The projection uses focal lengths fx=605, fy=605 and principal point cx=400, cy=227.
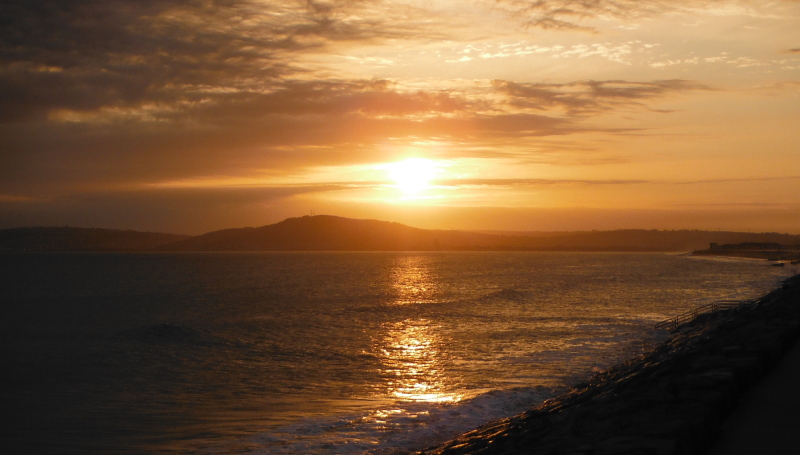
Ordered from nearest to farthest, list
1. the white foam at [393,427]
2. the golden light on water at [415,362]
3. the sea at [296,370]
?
the white foam at [393,427], the sea at [296,370], the golden light on water at [415,362]

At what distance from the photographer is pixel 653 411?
9047 millimetres

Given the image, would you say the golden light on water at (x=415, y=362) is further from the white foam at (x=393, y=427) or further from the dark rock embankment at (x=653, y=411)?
the dark rock embankment at (x=653, y=411)

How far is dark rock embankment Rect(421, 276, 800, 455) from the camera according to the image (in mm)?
7766

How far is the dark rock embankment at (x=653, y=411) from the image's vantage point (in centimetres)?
777

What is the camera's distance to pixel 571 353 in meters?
22.2

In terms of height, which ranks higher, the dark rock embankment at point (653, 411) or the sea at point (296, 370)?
the dark rock embankment at point (653, 411)

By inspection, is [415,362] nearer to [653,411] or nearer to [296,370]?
[296,370]

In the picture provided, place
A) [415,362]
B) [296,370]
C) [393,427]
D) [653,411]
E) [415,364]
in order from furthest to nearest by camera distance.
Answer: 1. [415,362]
2. [415,364]
3. [296,370]
4. [393,427]
5. [653,411]

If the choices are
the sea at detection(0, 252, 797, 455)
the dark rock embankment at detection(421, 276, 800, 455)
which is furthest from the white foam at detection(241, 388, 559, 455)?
the dark rock embankment at detection(421, 276, 800, 455)

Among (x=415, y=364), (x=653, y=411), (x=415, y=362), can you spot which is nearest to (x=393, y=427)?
(x=653, y=411)

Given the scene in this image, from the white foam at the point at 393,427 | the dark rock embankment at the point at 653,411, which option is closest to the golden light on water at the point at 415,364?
the white foam at the point at 393,427

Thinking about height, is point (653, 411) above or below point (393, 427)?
above

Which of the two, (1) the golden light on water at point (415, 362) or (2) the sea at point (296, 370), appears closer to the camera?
(2) the sea at point (296, 370)

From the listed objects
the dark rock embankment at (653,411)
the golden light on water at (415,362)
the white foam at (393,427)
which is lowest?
the golden light on water at (415,362)
